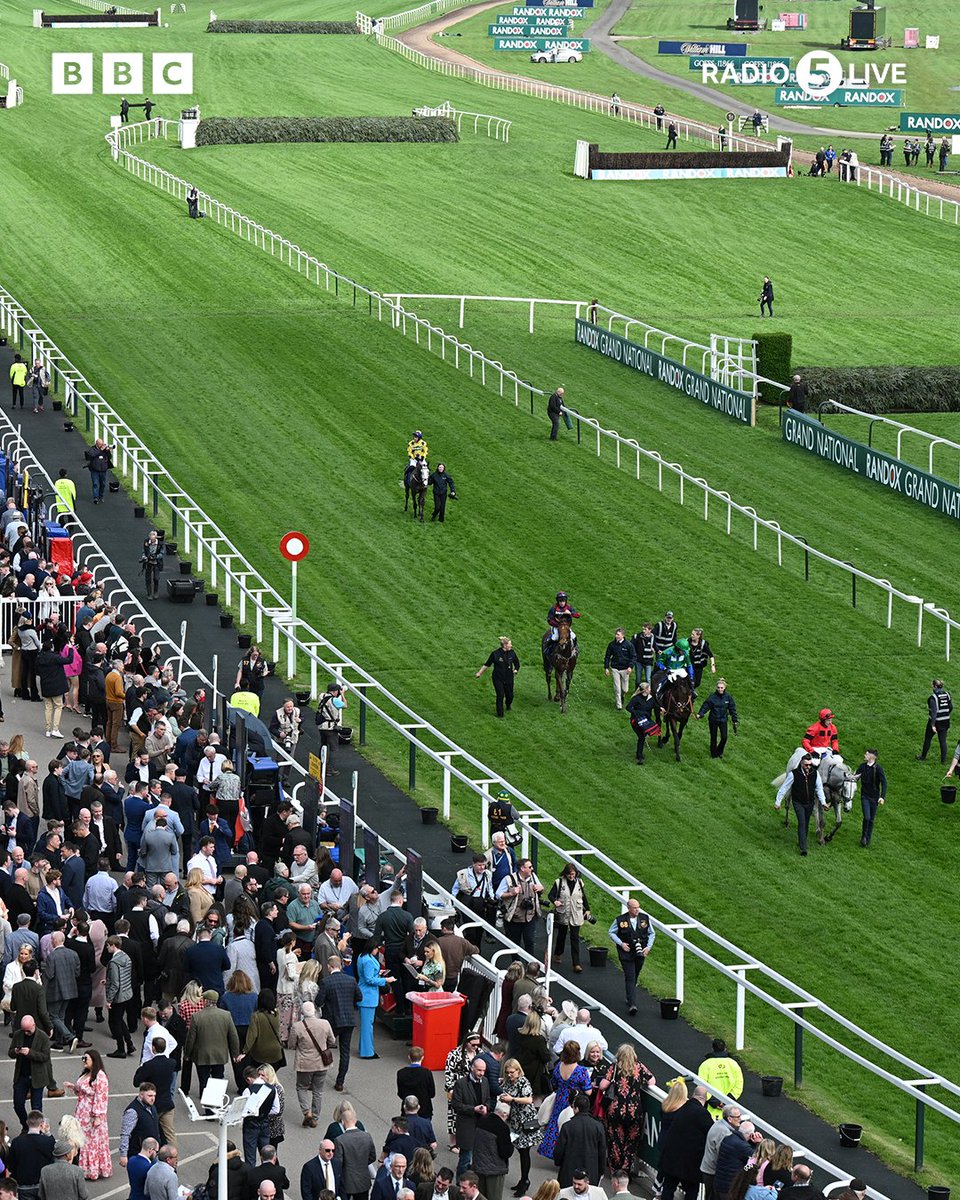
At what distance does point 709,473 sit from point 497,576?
7223 mm

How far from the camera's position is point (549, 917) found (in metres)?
23.1

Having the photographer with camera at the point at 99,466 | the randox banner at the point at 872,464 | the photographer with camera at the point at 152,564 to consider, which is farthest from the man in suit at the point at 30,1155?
the randox banner at the point at 872,464

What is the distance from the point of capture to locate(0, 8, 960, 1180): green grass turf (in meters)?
24.9

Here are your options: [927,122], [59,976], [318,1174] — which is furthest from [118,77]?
[318,1174]

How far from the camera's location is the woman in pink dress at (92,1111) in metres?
16.8

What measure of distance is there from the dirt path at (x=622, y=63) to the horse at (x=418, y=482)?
3841cm

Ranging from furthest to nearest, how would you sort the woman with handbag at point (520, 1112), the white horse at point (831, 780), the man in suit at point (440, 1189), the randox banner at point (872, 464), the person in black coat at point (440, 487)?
the randox banner at point (872, 464) < the person in black coat at point (440, 487) < the white horse at point (831, 780) < the woman with handbag at point (520, 1112) < the man in suit at point (440, 1189)

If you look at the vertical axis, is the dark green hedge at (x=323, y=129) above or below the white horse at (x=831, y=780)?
above

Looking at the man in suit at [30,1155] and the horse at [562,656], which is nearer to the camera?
the man in suit at [30,1155]

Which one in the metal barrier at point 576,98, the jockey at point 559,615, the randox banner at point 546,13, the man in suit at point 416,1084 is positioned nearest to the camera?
the man in suit at point 416,1084

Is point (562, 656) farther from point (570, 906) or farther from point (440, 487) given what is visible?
point (570, 906)

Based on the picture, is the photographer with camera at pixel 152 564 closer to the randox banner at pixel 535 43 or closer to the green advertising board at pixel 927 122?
the green advertising board at pixel 927 122

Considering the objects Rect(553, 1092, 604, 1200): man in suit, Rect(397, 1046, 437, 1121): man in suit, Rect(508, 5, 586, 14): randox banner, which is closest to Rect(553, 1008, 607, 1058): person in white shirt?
Rect(397, 1046, 437, 1121): man in suit

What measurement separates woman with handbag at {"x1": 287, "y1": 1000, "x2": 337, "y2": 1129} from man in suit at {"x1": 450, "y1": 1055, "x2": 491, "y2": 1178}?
1.37m
